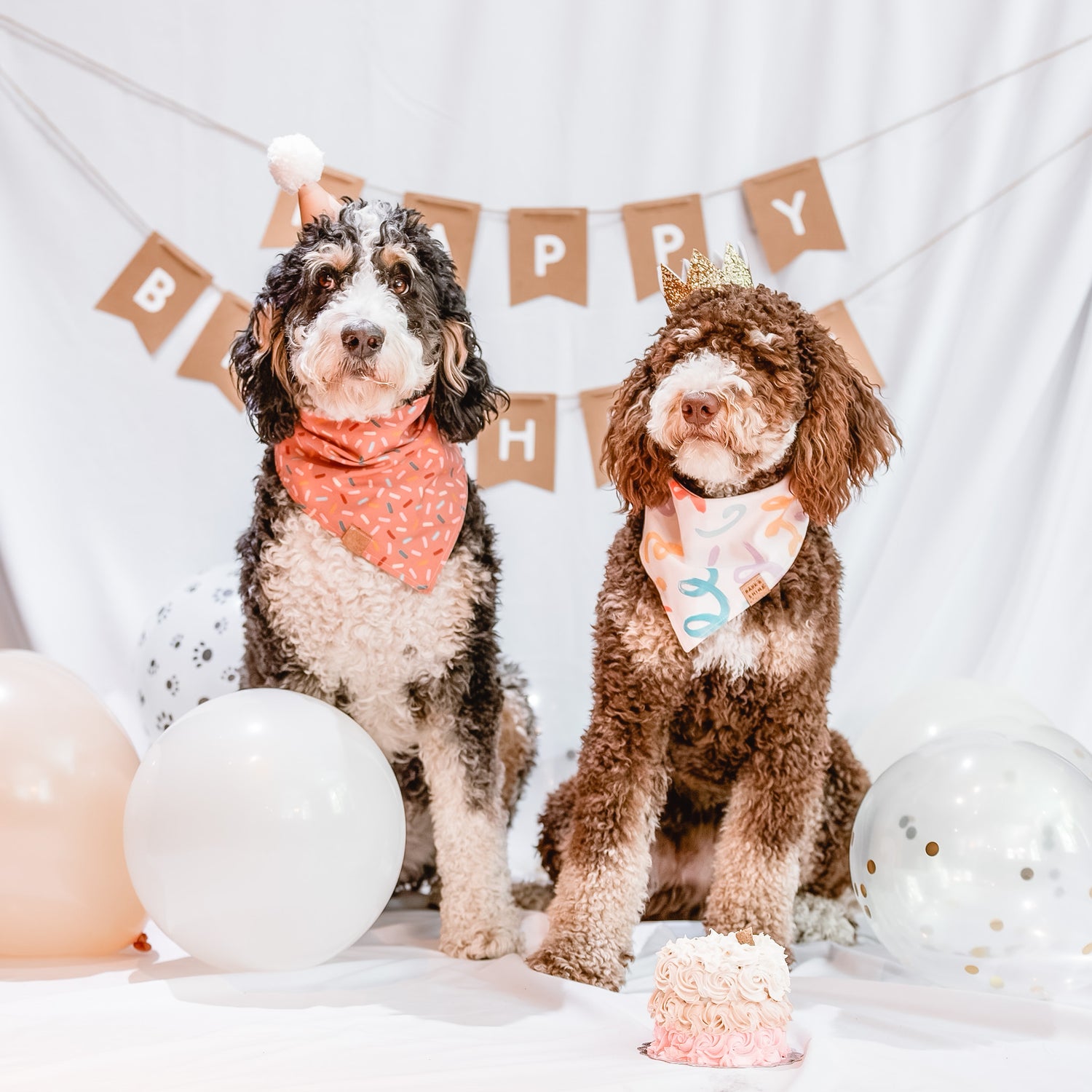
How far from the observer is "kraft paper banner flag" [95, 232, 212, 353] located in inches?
140

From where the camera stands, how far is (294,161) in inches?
98.5

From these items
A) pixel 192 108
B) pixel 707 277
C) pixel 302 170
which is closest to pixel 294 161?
pixel 302 170

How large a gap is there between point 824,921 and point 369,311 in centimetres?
155

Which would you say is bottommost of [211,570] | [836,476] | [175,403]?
[211,570]

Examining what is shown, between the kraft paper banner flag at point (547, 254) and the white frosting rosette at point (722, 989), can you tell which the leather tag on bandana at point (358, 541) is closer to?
the white frosting rosette at point (722, 989)

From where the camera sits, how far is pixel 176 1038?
198 cm

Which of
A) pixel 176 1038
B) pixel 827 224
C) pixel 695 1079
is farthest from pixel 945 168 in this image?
pixel 176 1038

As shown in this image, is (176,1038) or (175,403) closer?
(176,1038)

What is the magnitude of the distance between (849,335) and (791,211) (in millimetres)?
381

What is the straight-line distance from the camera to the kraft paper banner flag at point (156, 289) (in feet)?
11.6

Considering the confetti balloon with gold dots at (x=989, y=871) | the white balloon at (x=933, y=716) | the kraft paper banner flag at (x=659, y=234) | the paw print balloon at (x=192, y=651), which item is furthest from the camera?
the kraft paper banner flag at (x=659, y=234)

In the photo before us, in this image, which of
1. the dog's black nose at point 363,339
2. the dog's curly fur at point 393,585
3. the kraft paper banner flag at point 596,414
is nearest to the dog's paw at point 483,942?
the dog's curly fur at point 393,585

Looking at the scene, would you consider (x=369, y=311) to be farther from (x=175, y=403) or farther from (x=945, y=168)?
(x=945, y=168)

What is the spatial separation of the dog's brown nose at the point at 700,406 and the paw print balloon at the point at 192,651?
1409mm
